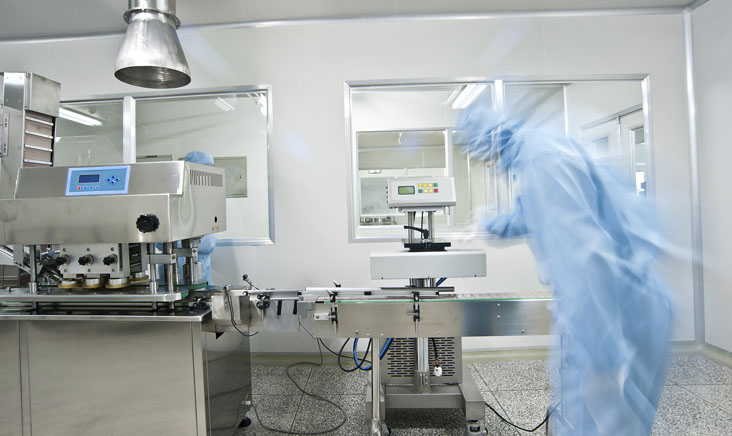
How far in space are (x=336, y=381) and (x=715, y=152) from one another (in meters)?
3.12

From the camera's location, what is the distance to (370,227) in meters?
2.85

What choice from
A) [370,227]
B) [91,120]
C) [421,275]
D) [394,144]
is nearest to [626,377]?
[421,275]

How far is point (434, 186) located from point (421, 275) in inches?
15.8

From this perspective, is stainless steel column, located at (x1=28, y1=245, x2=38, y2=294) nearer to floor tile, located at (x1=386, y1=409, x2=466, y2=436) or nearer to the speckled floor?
the speckled floor

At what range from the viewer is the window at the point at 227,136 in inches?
111

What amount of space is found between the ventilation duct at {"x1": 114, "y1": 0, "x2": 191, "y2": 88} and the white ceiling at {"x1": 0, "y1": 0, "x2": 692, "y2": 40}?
32.1 inches

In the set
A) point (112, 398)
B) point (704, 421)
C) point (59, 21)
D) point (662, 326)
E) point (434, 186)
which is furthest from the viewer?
point (59, 21)

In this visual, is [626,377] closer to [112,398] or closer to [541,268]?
[541,268]

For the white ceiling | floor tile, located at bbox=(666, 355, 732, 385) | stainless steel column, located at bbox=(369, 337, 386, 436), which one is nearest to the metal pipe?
stainless steel column, located at bbox=(369, 337, 386, 436)

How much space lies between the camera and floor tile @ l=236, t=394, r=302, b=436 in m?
1.85

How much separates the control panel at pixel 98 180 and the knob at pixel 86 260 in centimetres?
24

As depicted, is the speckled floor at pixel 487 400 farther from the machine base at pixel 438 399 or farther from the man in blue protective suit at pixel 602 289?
the man in blue protective suit at pixel 602 289

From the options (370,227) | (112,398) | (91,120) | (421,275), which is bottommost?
(112,398)

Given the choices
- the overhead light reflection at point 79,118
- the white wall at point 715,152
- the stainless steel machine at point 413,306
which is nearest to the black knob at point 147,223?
the stainless steel machine at point 413,306
